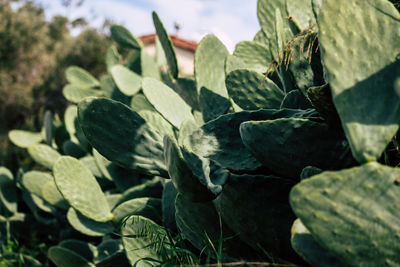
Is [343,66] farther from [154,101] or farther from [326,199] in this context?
[154,101]

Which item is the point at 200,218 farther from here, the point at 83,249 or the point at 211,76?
the point at 83,249

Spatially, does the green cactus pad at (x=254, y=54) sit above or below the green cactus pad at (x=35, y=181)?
above

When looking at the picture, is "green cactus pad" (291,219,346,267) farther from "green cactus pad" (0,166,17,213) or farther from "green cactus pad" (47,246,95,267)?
"green cactus pad" (0,166,17,213)

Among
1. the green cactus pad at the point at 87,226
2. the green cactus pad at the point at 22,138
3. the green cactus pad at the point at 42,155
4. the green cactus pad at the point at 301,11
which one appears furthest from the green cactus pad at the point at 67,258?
the green cactus pad at the point at 22,138

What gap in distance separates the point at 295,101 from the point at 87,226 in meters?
1.05

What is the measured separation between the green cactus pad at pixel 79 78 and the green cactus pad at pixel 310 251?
259 centimetres

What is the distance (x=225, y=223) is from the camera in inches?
38.0

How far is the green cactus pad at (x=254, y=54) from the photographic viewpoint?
4.26ft

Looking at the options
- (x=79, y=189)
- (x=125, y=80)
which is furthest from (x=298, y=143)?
(x=125, y=80)

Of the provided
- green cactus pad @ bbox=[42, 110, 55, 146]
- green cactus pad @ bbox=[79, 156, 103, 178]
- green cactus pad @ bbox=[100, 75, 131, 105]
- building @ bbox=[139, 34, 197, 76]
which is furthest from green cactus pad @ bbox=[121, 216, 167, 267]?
building @ bbox=[139, 34, 197, 76]

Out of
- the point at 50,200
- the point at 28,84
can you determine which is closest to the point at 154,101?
the point at 50,200

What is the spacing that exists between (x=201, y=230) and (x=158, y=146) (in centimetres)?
26

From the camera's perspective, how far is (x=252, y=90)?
106 cm

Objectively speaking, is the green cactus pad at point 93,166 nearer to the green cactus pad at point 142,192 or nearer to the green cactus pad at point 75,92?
the green cactus pad at point 142,192
